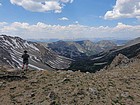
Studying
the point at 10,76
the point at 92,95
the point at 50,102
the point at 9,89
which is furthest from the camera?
the point at 10,76

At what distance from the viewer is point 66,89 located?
88.7ft

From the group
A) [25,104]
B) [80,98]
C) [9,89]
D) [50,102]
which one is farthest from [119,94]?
[9,89]

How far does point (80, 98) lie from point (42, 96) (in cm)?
367

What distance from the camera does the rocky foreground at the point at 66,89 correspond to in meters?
25.0

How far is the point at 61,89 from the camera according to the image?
2698 cm

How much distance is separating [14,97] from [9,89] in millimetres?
2221

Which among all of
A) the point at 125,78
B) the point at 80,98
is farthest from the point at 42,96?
the point at 125,78

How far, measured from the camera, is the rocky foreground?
82.1ft

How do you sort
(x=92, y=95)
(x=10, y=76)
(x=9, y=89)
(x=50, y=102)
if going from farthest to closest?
(x=10, y=76), (x=9, y=89), (x=92, y=95), (x=50, y=102)

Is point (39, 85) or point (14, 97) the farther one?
point (39, 85)

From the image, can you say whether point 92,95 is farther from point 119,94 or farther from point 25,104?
point 25,104

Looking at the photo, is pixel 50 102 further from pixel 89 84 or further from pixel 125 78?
pixel 125 78

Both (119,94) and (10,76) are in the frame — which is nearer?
(119,94)

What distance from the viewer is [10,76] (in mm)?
31562
